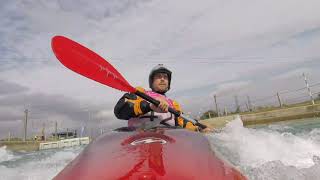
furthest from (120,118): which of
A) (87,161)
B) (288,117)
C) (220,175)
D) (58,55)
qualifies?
(288,117)

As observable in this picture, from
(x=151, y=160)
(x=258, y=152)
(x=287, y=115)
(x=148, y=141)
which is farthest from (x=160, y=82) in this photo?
(x=287, y=115)

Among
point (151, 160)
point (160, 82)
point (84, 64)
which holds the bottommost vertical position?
point (151, 160)

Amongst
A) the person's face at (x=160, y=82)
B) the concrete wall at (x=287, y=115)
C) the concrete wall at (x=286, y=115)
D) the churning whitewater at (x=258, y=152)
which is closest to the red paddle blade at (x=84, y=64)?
the person's face at (x=160, y=82)

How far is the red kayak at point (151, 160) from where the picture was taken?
188 cm

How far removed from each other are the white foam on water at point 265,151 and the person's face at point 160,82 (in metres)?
0.99

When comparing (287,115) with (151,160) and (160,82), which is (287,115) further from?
(151,160)

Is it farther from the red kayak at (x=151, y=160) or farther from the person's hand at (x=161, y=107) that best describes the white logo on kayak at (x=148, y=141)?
the person's hand at (x=161, y=107)

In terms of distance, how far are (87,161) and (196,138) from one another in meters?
0.90

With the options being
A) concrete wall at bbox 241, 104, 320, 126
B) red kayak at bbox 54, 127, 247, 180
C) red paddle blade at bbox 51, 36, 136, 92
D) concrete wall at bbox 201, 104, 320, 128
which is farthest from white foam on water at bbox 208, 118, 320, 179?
concrete wall at bbox 241, 104, 320, 126

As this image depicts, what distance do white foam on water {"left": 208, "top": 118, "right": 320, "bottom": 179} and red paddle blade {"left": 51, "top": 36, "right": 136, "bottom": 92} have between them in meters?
1.26

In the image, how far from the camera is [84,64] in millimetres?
3844

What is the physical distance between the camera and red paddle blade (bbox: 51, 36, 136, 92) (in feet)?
12.5

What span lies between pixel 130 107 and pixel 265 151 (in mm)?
2164

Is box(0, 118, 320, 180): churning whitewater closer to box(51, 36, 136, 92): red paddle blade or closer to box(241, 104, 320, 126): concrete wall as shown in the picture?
box(51, 36, 136, 92): red paddle blade
